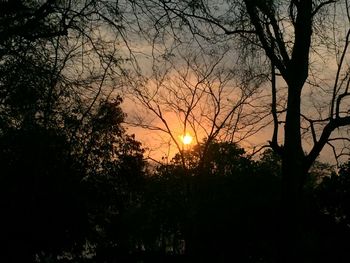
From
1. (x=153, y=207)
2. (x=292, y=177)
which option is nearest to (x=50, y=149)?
(x=292, y=177)

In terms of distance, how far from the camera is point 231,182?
130ft

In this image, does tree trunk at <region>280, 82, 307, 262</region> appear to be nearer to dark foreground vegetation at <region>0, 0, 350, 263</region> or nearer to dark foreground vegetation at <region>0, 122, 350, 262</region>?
dark foreground vegetation at <region>0, 0, 350, 263</region>

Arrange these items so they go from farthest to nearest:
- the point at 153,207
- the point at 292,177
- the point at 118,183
Answer: the point at 153,207, the point at 118,183, the point at 292,177

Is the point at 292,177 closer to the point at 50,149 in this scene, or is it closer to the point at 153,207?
the point at 50,149

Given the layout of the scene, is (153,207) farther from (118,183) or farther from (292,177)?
(292,177)

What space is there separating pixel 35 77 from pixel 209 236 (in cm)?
3201

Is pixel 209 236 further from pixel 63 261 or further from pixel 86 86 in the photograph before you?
pixel 86 86

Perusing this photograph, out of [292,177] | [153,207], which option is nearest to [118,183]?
[153,207]

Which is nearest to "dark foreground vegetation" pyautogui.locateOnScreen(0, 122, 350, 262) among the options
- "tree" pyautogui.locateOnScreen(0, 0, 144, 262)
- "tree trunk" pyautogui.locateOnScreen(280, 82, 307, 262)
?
"tree" pyautogui.locateOnScreen(0, 0, 144, 262)

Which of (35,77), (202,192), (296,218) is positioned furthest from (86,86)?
(202,192)

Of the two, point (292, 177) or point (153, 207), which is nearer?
point (292, 177)

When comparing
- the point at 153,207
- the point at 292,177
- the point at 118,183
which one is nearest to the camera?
the point at 292,177

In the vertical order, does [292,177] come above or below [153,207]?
below

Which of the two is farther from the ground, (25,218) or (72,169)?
(72,169)
